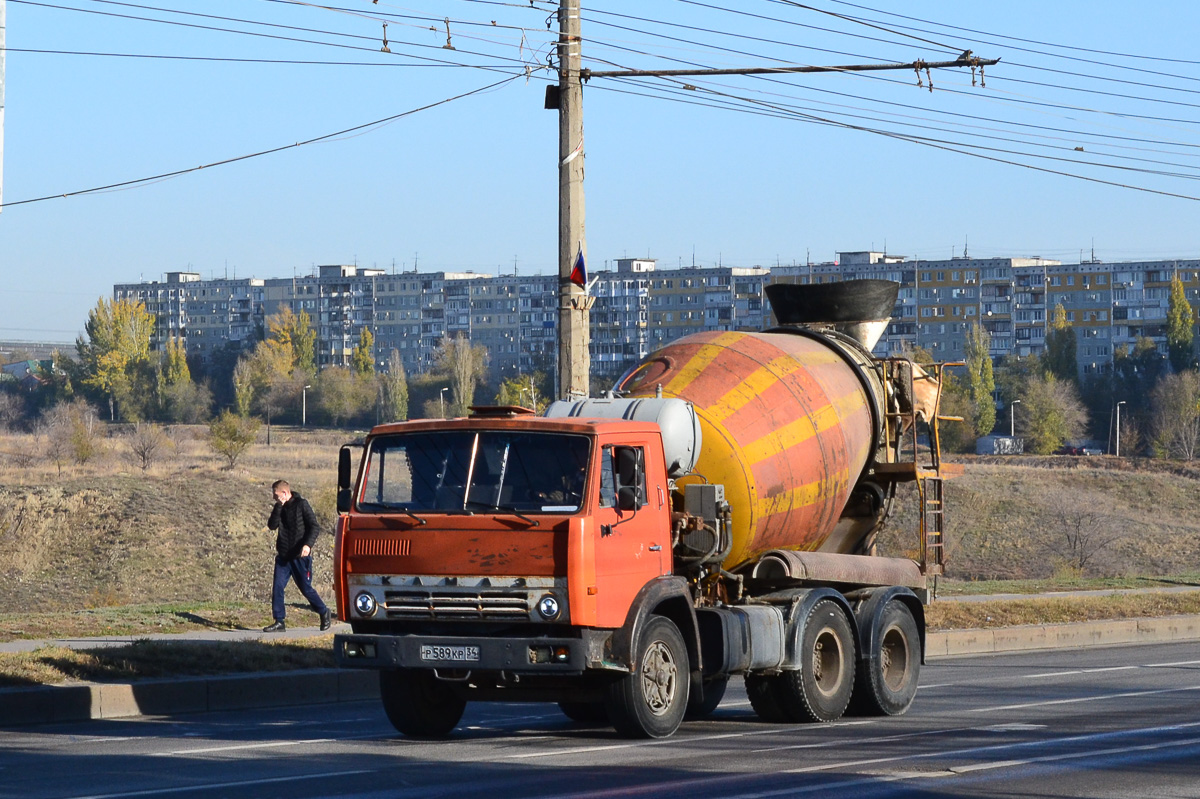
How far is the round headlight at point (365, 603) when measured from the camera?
37.1ft

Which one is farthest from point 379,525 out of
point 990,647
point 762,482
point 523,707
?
point 990,647

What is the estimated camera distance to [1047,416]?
113875 millimetres

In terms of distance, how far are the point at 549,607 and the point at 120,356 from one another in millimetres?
146503

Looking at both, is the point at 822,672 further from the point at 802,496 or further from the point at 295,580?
the point at 295,580

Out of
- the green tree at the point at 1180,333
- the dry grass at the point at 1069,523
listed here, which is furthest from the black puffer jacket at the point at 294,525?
the green tree at the point at 1180,333

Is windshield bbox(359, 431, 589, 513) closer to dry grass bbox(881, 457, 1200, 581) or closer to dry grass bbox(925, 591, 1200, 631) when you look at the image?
dry grass bbox(925, 591, 1200, 631)

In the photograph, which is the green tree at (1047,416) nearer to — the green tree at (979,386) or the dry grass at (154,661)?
the green tree at (979,386)

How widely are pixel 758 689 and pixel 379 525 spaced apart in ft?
13.0

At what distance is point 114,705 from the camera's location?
14.0 m

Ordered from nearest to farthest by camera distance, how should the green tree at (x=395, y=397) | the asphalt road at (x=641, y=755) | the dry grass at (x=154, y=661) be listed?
1. the asphalt road at (x=641, y=755)
2. the dry grass at (x=154, y=661)
3. the green tree at (x=395, y=397)

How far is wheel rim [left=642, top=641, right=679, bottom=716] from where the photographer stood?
11560 millimetres

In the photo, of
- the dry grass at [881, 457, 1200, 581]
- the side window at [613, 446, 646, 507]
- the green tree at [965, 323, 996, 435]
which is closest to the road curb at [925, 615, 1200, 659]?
the side window at [613, 446, 646, 507]

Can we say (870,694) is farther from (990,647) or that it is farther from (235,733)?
(990,647)

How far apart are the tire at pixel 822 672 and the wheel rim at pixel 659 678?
1612mm
